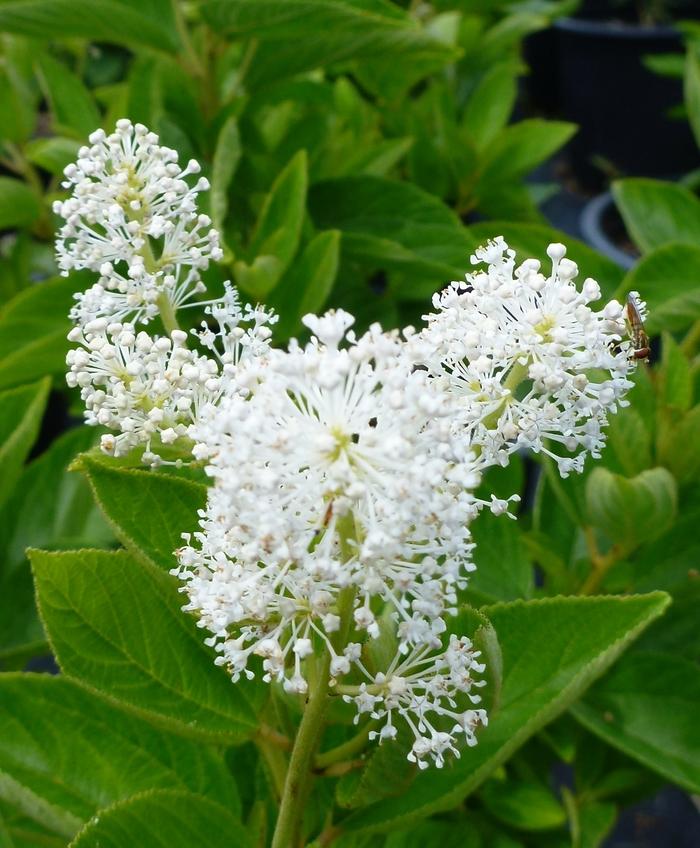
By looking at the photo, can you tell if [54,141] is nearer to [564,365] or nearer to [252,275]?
[252,275]

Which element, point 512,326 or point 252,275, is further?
point 252,275

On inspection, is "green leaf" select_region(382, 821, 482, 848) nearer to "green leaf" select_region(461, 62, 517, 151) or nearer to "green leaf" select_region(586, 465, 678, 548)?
"green leaf" select_region(586, 465, 678, 548)

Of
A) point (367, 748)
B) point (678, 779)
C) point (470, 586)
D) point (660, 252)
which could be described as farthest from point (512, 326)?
point (660, 252)

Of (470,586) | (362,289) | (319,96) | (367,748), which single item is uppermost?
(319,96)

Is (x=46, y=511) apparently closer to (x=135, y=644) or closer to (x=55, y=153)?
(x=55, y=153)

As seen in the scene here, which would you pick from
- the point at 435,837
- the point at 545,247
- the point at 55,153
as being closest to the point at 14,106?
the point at 55,153

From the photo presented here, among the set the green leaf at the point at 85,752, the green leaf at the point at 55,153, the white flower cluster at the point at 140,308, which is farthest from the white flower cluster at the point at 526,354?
the green leaf at the point at 55,153
